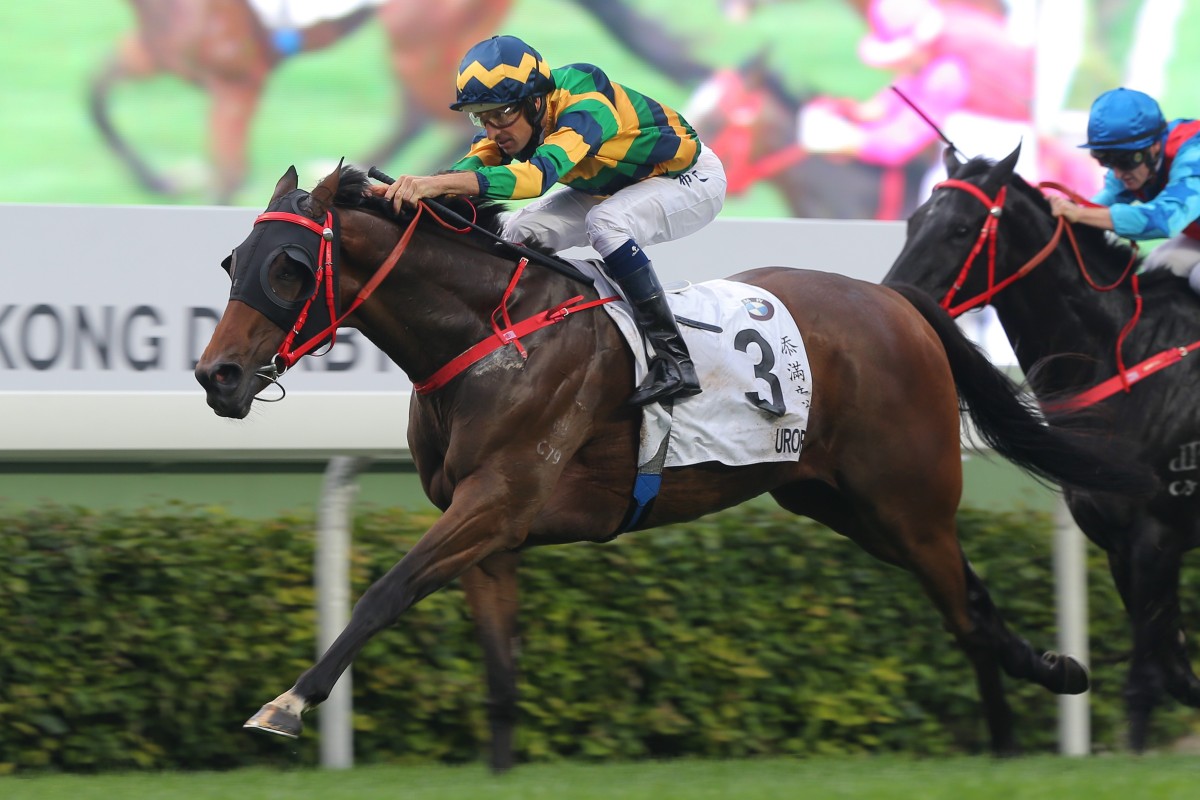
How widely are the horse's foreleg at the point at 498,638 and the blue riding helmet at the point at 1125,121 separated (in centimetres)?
216

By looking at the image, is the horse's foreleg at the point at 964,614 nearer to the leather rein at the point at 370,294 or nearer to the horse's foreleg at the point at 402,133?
the leather rein at the point at 370,294

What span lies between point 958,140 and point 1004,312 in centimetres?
519

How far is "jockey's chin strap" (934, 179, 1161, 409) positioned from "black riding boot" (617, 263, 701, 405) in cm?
106

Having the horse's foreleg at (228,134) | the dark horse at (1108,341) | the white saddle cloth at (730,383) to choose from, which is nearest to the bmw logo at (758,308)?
the white saddle cloth at (730,383)

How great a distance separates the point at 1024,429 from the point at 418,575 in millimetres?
1930

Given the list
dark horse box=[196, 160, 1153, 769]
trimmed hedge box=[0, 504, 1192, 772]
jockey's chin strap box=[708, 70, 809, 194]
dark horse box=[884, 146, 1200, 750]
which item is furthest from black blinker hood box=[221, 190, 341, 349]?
jockey's chin strap box=[708, 70, 809, 194]

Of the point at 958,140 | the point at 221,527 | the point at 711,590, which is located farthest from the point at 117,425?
the point at 958,140

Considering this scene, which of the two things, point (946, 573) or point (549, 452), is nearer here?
→ point (549, 452)

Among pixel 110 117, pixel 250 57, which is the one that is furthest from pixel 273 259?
pixel 250 57

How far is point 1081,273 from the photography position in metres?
4.89

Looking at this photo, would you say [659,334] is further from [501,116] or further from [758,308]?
[501,116]

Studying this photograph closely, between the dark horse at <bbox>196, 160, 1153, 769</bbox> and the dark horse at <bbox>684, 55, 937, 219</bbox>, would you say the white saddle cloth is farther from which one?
the dark horse at <bbox>684, 55, 937, 219</bbox>

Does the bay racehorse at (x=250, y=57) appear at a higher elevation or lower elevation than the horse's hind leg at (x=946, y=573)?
higher

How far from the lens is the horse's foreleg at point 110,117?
8.20m
